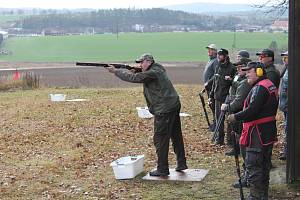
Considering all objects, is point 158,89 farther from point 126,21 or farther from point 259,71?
point 126,21

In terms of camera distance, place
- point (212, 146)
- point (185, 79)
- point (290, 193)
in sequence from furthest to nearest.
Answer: point (185, 79), point (212, 146), point (290, 193)

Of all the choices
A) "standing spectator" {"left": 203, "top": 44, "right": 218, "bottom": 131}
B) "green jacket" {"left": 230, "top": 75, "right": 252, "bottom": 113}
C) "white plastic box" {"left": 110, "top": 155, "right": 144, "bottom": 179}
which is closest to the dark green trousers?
"white plastic box" {"left": 110, "top": 155, "right": 144, "bottom": 179}

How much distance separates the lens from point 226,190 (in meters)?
7.84

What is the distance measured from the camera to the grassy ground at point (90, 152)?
7984mm

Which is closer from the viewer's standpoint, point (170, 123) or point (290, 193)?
point (290, 193)

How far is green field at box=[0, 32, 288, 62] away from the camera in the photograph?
51.1m

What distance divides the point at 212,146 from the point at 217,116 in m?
0.58

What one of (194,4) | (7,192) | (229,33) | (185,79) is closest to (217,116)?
(7,192)

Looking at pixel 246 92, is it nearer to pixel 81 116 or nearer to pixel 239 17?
pixel 81 116

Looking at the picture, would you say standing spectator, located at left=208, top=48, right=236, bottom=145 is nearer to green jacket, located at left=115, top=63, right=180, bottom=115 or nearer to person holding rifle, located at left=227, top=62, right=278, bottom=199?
green jacket, located at left=115, top=63, right=180, bottom=115

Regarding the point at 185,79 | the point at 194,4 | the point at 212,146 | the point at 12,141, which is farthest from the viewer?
the point at 194,4

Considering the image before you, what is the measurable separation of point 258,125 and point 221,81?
147 inches

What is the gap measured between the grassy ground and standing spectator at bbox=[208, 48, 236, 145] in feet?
1.97

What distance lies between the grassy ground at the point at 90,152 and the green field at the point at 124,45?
31.9m
